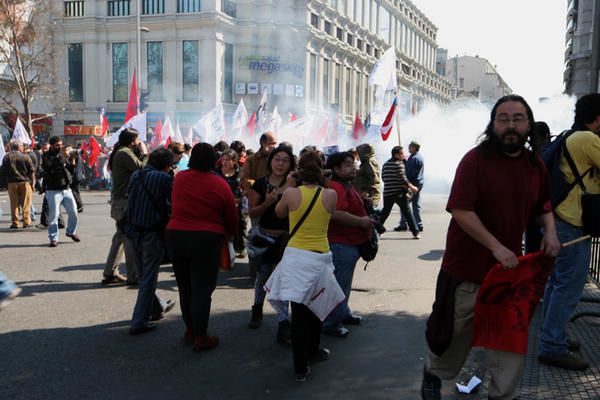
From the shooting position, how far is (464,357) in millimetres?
3275

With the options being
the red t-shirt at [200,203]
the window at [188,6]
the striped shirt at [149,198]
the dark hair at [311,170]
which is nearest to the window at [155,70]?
the window at [188,6]

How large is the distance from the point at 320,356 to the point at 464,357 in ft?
5.06

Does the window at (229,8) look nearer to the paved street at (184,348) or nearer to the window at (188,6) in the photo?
the window at (188,6)

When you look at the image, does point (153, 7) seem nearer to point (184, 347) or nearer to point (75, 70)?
point (75, 70)

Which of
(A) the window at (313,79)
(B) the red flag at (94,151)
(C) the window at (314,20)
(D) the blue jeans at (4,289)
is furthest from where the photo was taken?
(C) the window at (314,20)

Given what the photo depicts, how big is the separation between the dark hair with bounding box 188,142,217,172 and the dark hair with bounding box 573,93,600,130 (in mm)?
2855

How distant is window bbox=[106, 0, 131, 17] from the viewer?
45.2 metres

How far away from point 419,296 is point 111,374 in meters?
3.63

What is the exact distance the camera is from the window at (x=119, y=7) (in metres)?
45.2

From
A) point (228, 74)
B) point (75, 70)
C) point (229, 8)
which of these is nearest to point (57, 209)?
point (228, 74)

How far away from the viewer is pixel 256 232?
5.47m

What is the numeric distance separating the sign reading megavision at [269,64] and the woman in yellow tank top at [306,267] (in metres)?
43.7

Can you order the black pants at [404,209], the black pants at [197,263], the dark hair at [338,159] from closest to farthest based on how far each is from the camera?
the black pants at [197,263] → the dark hair at [338,159] → the black pants at [404,209]

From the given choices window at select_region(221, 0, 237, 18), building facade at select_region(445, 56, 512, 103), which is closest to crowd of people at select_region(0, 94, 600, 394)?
window at select_region(221, 0, 237, 18)
